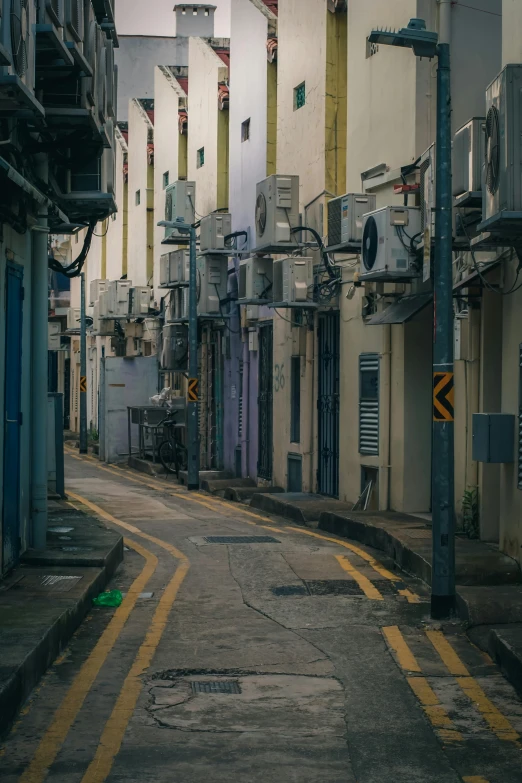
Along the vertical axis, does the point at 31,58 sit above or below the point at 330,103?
below

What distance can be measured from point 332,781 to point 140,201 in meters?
36.5

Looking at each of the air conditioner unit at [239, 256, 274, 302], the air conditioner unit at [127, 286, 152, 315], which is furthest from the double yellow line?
the air conditioner unit at [127, 286, 152, 315]

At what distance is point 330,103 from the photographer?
23.0 meters

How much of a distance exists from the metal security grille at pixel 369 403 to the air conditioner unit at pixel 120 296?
20.4 m

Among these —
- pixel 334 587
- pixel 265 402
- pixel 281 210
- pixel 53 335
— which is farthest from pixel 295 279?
pixel 53 335

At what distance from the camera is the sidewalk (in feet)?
28.3

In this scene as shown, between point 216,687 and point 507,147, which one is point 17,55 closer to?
point 507,147

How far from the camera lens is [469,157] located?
43.4ft

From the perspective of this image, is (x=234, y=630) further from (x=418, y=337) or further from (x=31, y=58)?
(x=418, y=337)

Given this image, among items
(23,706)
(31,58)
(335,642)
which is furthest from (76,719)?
(31,58)

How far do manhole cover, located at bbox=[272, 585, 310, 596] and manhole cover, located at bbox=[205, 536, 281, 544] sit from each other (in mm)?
3595

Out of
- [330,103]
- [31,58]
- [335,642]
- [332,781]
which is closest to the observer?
[332,781]

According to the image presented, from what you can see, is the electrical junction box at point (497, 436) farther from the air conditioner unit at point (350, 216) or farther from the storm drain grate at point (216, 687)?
the air conditioner unit at point (350, 216)

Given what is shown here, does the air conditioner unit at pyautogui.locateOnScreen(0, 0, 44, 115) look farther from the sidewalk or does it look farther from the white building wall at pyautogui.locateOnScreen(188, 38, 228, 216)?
the white building wall at pyautogui.locateOnScreen(188, 38, 228, 216)
